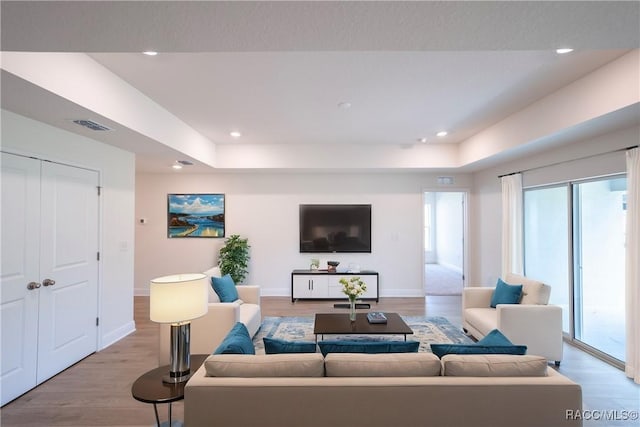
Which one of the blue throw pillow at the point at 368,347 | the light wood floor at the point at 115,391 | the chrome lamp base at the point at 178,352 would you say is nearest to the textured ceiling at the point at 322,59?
the chrome lamp base at the point at 178,352

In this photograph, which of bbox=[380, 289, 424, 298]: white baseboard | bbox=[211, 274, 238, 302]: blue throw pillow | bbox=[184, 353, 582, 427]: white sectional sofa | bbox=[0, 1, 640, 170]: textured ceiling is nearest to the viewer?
bbox=[0, 1, 640, 170]: textured ceiling

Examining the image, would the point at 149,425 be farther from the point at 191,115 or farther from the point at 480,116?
the point at 480,116

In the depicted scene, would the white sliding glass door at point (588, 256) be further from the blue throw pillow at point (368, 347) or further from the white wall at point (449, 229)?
the white wall at point (449, 229)

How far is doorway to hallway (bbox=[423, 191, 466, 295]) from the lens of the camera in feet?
27.1

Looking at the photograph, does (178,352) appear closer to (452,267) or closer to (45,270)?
(45,270)

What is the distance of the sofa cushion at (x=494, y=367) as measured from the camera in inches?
69.1

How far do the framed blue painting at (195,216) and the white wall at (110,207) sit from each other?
1.90 m

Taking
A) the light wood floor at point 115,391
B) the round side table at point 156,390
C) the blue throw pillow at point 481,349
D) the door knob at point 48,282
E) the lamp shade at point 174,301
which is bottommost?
the light wood floor at point 115,391

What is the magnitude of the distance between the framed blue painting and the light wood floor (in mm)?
2502

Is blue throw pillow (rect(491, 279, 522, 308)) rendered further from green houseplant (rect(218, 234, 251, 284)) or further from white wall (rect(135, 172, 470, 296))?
green houseplant (rect(218, 234, 251, 284))

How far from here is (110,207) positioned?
3.89 meters

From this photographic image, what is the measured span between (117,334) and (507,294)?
4.92 metres

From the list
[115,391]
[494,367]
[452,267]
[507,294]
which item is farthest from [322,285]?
[452,267]

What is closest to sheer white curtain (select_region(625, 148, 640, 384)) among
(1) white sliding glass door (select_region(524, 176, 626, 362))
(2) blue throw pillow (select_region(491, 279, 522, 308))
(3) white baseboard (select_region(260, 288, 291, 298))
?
(1) white sliding glass door (select_region(524, 176, 626, 362))
